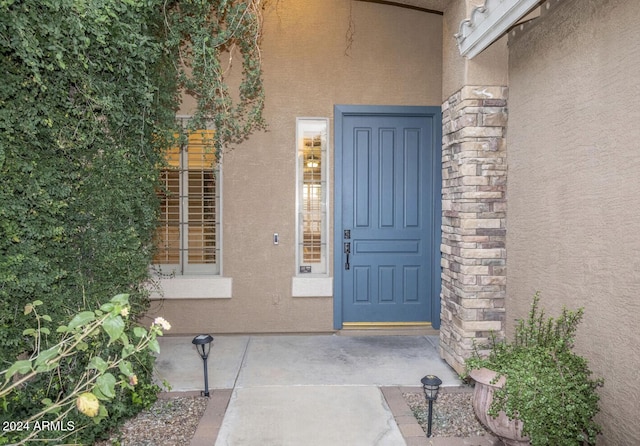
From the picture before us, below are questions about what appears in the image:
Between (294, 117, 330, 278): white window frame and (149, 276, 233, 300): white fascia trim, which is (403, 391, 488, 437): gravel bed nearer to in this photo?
(294, 117, 330, 278): white window frame

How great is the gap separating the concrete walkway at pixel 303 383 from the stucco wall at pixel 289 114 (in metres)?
0.33

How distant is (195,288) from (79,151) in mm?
2500

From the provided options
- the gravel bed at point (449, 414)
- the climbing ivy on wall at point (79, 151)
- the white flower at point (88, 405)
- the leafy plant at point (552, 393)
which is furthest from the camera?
the gravel bed at point (449, 414)

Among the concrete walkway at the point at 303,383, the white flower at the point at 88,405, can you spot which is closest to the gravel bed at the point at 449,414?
the concrete walkway at the point at 303,383

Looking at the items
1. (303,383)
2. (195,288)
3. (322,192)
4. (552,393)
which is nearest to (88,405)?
(552,393)

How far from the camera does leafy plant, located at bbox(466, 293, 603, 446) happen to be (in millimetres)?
2377

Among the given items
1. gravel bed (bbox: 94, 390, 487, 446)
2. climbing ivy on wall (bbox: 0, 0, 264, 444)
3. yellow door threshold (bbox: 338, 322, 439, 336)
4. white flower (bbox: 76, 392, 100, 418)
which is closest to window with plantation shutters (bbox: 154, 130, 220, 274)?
climbing ivy on wall (bbox: 0, 0, 264, 444)

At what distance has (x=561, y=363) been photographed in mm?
2570

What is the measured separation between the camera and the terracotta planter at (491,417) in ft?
8.55

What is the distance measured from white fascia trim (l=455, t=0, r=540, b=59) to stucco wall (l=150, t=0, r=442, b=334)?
1447 millimetres

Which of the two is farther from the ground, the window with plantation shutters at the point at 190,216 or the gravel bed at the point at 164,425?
the window with plantation shutters at the point at 190,216

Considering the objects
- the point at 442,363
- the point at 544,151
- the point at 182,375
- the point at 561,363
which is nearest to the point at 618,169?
the point at 544,151

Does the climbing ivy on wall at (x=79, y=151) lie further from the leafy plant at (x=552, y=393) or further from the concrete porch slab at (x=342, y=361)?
the leafy plant at (x=552, y=393)

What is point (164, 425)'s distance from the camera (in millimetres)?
3168
